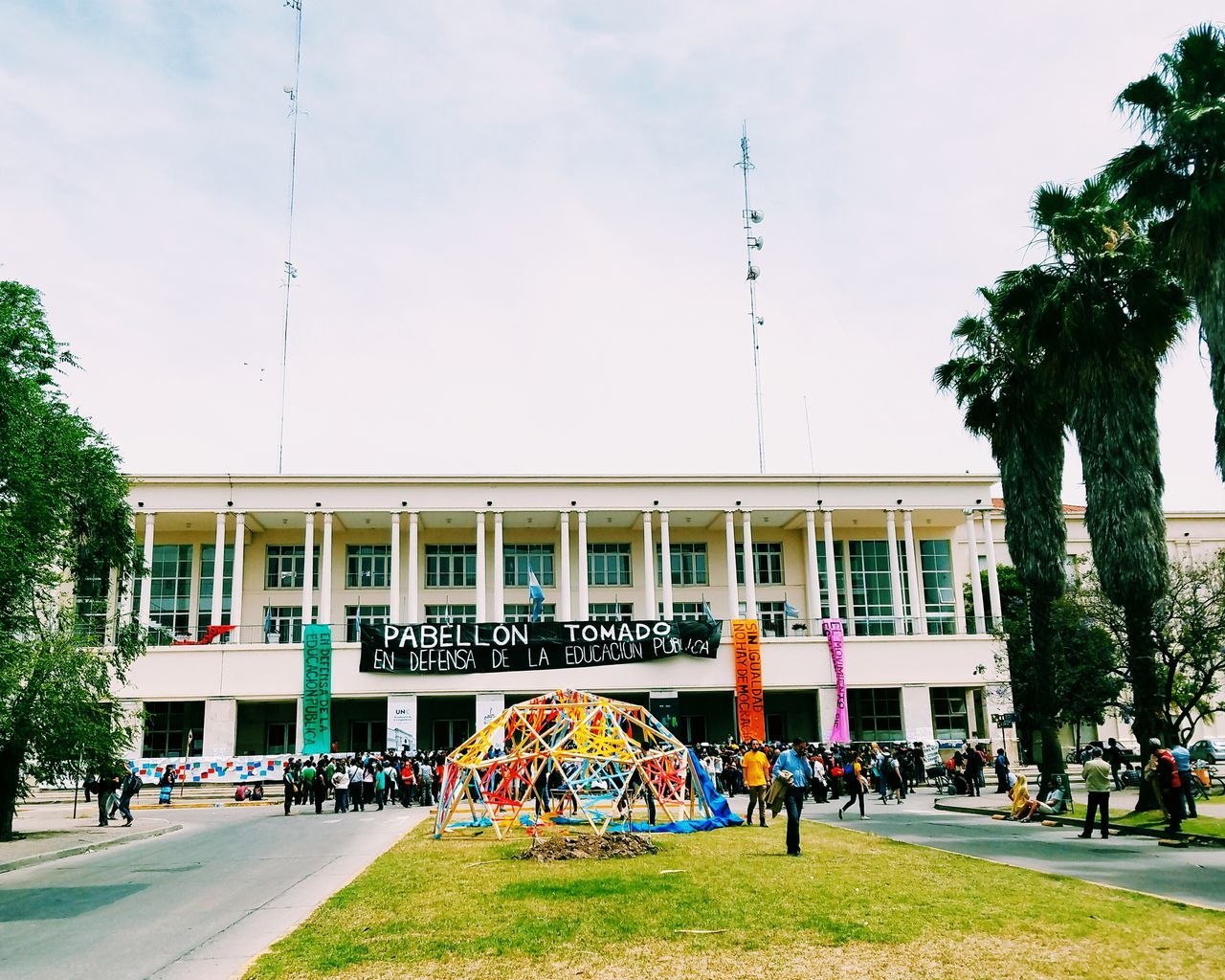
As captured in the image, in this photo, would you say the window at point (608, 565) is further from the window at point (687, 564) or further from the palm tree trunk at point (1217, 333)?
the palm tree trunk at point (1217, 333)

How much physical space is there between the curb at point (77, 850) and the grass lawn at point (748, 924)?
7.79 m

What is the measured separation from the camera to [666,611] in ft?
166

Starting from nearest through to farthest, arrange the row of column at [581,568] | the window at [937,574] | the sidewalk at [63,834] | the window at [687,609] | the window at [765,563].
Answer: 1. the sidewalk at [63,834]
2. the row of column at [581,568]
3. the window at [687,609]
4. the window at [765,563]
5. the window at [937,574]

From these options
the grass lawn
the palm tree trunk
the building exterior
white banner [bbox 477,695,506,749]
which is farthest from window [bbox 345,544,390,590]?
the palm tree trunk

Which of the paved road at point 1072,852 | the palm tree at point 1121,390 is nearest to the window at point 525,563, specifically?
the paved road at point 1072,852

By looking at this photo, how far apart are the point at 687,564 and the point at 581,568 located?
7.49 m

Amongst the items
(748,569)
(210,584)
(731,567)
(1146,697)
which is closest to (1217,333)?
(1146,697)

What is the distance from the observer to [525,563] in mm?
54656

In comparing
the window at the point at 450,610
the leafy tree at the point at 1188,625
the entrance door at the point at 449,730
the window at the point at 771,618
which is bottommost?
the entrance door at the point at 449,730

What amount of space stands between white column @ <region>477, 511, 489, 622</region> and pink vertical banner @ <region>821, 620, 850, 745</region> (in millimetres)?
15545

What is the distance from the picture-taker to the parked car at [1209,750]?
3858cm

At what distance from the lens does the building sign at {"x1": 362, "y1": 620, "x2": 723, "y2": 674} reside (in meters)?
46.6

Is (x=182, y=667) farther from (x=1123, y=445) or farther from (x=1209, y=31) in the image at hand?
(x=1209, y=31)

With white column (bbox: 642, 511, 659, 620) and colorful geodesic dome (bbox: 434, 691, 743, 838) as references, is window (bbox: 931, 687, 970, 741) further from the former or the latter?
colorful geodesic dome (bbox: 434, 691, 743, 838)
